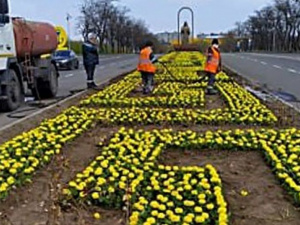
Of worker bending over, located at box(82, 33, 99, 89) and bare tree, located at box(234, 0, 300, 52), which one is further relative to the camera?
bare tree, located at box(234, 0, 300, 52)

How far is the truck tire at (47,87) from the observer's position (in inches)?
671

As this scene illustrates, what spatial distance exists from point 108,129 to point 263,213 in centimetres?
496

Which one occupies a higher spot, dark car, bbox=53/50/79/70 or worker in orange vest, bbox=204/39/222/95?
worker in orange vest, bbox=204/39/222/95

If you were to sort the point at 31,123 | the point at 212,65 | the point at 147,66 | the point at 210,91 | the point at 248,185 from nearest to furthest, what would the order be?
the point at 248,185 → the point at 31,123 → the point at 210,91 → the point at 212,65 → the point at 147,66

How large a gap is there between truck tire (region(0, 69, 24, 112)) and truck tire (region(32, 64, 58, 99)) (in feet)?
6.75

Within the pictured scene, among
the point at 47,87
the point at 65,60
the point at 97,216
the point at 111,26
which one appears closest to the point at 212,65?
the point at 47,87

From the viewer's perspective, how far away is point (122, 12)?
120m

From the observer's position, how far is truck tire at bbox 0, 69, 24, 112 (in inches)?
536

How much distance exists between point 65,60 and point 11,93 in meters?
25.1

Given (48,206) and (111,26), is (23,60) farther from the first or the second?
(111,26)

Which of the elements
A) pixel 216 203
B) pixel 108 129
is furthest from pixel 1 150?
pixel 216 203

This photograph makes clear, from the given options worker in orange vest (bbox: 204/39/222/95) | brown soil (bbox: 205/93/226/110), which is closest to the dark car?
worker in orange vest (bbox: 204/39/222/95)

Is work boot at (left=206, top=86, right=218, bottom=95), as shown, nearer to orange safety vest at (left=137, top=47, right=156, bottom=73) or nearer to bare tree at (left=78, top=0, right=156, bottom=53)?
orange safety vest at (left=137, top=47, right=156, bottom=73)

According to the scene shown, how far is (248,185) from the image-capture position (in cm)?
630
